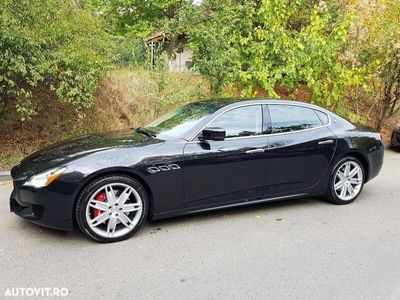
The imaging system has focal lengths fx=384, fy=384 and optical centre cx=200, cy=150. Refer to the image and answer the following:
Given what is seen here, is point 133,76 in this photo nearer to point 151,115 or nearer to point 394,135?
point 151,115

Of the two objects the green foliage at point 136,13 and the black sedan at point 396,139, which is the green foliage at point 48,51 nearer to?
the black sedan at point 396,139

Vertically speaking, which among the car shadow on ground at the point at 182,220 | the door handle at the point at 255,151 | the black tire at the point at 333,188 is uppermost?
the door handle at the point at 255,151

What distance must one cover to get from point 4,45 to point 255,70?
5.09m

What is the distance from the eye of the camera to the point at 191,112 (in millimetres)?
4898

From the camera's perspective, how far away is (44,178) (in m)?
3.74

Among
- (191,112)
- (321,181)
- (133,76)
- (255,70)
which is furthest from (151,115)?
(321,181)

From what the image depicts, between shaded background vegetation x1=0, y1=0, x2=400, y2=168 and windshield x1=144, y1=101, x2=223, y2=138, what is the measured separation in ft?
10.0

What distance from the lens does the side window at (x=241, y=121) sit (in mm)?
4520

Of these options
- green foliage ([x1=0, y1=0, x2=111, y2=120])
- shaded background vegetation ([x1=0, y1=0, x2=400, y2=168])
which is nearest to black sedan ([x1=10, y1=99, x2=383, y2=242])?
green foliage ([x1=0, y1=0, x2=111, y2=120])

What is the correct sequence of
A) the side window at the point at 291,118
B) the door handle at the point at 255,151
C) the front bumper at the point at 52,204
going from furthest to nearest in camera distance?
the side window at the point at 291,118 < the door handle at the point at 255,151 < the front bumper at the point at 52,204

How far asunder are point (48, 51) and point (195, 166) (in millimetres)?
4468

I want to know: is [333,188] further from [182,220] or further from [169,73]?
[169,73]

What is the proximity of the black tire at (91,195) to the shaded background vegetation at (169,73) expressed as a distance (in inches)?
146

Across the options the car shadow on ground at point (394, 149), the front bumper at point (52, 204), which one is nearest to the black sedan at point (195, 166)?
the front bumper at point (52, 204)
